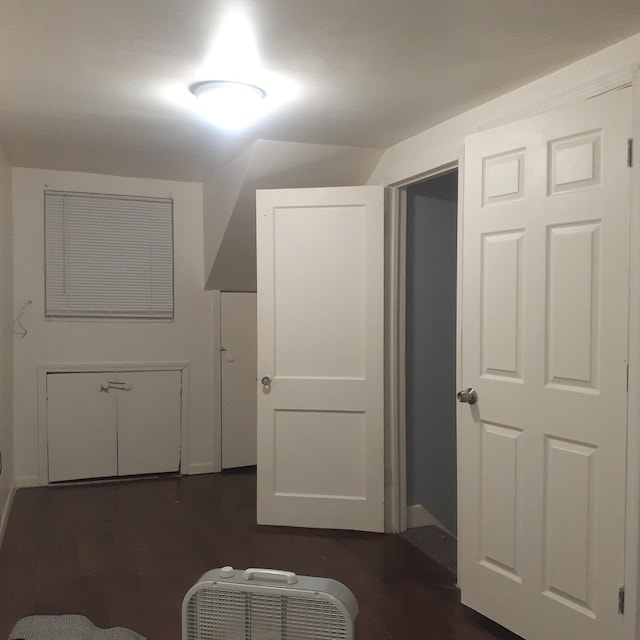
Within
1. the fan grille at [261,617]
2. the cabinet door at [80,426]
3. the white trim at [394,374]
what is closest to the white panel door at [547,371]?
the white trim at [394,374]

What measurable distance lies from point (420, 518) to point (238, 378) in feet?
6.10

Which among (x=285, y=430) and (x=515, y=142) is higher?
(x=515, y=142)

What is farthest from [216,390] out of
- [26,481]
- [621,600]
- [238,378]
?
[621,600]

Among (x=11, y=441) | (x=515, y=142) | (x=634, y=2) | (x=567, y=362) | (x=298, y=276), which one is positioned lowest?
(x=11, y=441)

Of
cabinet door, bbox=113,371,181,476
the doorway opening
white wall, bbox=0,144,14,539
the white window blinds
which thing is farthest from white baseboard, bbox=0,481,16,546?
the doorway opening

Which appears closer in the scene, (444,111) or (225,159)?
(444,111)

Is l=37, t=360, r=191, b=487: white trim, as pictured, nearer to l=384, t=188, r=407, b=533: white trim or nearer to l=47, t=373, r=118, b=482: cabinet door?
l=47, t=373, r=118, b=482: cabinet door

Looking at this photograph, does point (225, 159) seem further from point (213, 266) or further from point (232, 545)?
point (232, 545)

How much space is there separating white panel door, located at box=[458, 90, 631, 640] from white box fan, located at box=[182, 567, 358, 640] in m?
1.07

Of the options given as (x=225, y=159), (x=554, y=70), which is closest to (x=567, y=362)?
(x=554, y=70)

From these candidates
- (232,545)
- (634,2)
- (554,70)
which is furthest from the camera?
(232,545)

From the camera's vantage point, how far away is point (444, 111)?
299 cm

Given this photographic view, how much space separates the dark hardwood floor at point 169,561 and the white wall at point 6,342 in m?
0.22

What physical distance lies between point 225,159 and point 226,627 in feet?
9.91
